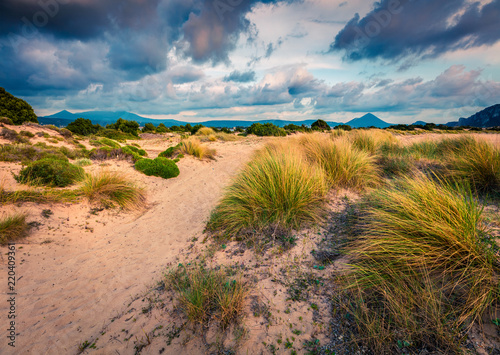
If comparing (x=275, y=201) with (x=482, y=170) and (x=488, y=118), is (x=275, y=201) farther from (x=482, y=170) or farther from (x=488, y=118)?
(x=488, y=118)

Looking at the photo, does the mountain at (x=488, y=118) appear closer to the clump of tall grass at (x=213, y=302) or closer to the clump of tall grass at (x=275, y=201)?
the clump of tall grass at (x=275, y=201)

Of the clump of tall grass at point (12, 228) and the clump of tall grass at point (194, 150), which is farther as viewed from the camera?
the clump of tall grass at point (194, 150)

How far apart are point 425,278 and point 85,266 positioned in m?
4.69

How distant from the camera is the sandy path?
7.21ft

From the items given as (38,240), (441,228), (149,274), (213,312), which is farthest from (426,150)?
(38,240)

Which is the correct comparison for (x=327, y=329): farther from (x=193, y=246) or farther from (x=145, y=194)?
(x=145, y=194)

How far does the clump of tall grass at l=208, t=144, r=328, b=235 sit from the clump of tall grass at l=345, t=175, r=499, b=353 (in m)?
1.07

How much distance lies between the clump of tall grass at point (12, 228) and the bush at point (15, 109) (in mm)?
19433

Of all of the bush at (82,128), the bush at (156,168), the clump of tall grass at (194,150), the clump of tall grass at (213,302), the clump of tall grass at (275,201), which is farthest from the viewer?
the bush at (82,128)

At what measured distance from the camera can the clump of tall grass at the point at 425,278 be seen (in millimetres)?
1560

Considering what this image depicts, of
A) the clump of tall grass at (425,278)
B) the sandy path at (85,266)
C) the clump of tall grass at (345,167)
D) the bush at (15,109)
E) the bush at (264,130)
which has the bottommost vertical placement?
the sandy path at (85,266)

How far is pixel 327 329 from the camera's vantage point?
1.82 meters

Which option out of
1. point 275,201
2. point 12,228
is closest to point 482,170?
point 275,201

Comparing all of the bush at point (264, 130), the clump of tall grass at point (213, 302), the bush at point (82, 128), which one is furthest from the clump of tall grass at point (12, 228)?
the bush at point (82, 128)
